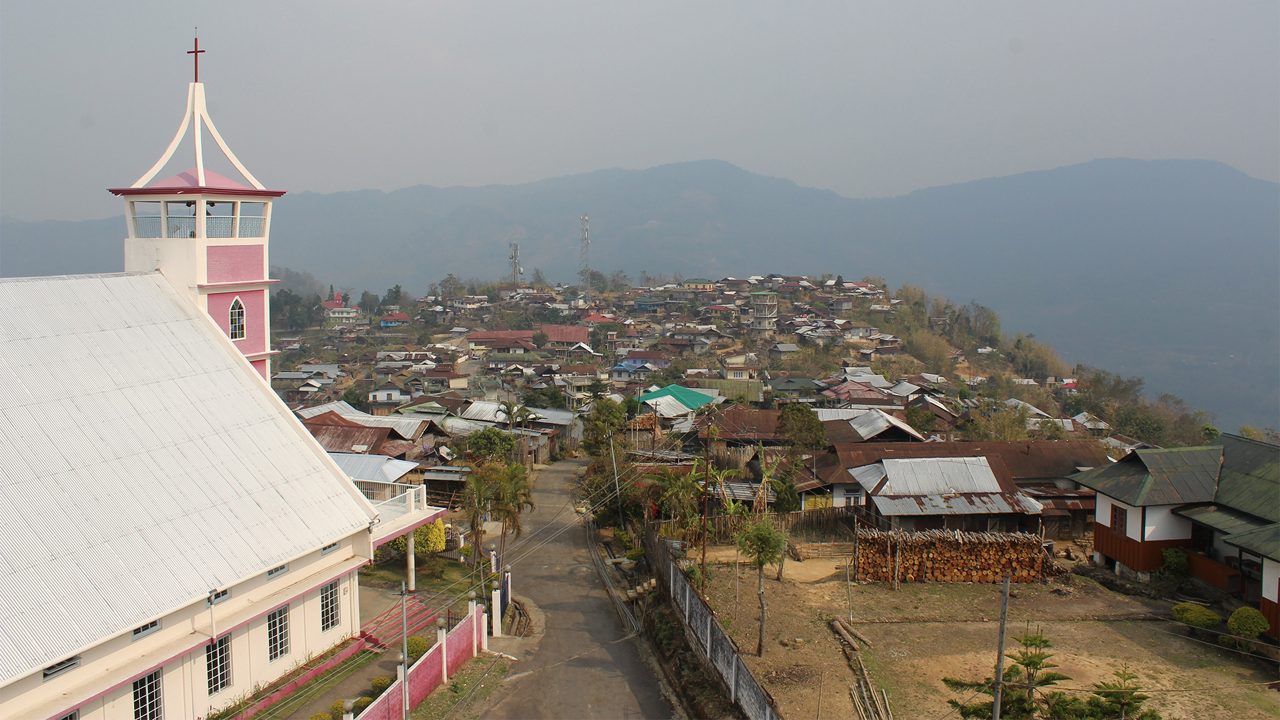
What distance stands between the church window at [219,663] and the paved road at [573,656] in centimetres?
438

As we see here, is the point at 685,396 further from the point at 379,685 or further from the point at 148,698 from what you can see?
the point at 148,698

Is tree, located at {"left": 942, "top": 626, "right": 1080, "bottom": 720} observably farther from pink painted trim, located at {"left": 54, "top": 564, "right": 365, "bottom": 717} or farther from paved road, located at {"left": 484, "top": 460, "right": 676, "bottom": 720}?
pink painted trim, located at {"left": 54, "top": 564, "right": 365, "bottom": 717}

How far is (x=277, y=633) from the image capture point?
15.7 metres

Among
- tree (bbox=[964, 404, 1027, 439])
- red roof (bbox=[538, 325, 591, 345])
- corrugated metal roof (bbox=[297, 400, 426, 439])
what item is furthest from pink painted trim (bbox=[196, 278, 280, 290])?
red roof (bbox=[538, 325, 591, 345])

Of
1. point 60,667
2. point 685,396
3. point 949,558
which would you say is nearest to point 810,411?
point 685,396

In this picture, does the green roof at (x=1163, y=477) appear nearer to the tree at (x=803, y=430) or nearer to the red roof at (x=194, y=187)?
the tree at (x=803, y=430)

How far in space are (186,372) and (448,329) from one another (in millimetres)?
78628

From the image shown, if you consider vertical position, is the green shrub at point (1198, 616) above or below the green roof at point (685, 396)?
below

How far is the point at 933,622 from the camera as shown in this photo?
18.4 m

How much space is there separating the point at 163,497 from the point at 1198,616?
748 inches

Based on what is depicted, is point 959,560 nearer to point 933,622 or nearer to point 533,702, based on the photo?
point 933,622

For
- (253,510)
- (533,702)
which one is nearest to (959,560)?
(533,702)

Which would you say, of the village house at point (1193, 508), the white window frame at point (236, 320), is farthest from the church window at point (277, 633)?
the village house at point (1193, 508)

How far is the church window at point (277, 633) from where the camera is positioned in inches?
610
